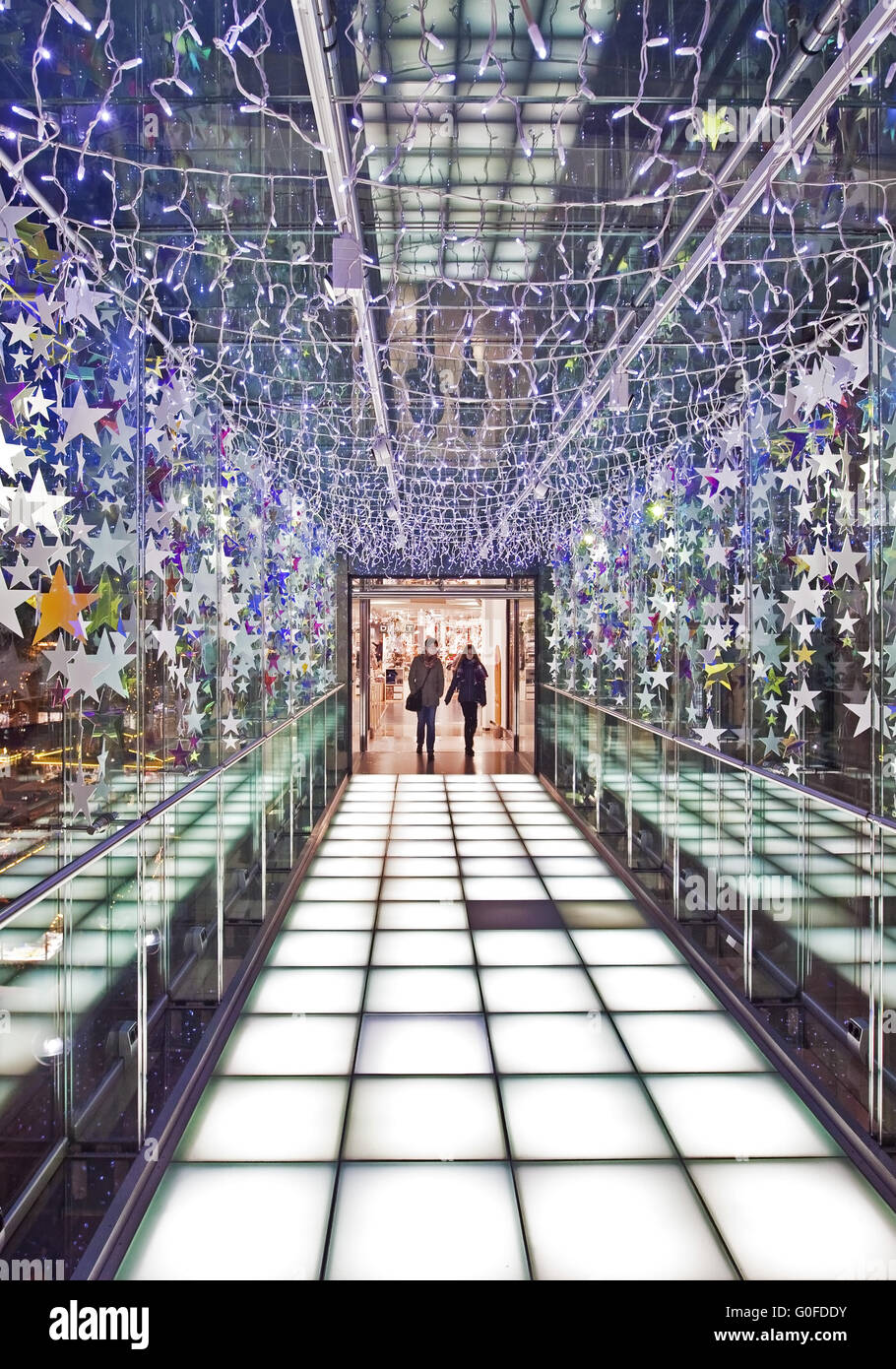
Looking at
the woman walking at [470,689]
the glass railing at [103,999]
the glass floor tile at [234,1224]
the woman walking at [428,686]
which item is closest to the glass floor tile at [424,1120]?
the glass floor tile at [234,1224]

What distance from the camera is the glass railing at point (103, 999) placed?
203cm

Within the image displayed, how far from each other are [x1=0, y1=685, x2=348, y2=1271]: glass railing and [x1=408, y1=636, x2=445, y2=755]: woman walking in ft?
24.4

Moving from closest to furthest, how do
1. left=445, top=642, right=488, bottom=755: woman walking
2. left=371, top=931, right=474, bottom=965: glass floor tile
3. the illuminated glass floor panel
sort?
the illuminated glass floor panel < left=371, top=931, right=474, bottom=965: glass floor tile < left=445, top=642, right=488, bottom=755: woman walking

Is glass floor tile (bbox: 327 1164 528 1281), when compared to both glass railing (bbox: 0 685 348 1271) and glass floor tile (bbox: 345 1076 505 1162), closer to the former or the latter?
glass floor tile (bbox: 345 1076 505 1162)

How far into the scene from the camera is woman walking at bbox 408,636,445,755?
37.0 ft

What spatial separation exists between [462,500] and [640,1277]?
7.34m

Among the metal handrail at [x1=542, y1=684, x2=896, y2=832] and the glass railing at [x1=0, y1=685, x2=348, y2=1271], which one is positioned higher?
the metal handrail at [x1=542, y1=684, x2=896, y2=832]

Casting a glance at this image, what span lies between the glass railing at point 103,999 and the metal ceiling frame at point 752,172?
2403 millimetres

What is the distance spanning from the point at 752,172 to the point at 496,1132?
2.86 metres

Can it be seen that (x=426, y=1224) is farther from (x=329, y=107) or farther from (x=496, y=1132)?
(x=329, y=107)

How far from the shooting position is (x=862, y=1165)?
2.50 metres

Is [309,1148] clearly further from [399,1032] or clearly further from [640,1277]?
[640,1277]

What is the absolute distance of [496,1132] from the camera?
2697 millimetres

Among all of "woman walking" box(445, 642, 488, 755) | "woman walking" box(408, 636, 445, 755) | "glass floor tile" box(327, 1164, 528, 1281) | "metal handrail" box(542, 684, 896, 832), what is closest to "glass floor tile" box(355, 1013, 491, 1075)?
"glass floor tile" box(327, 1164, 528, 1281)
